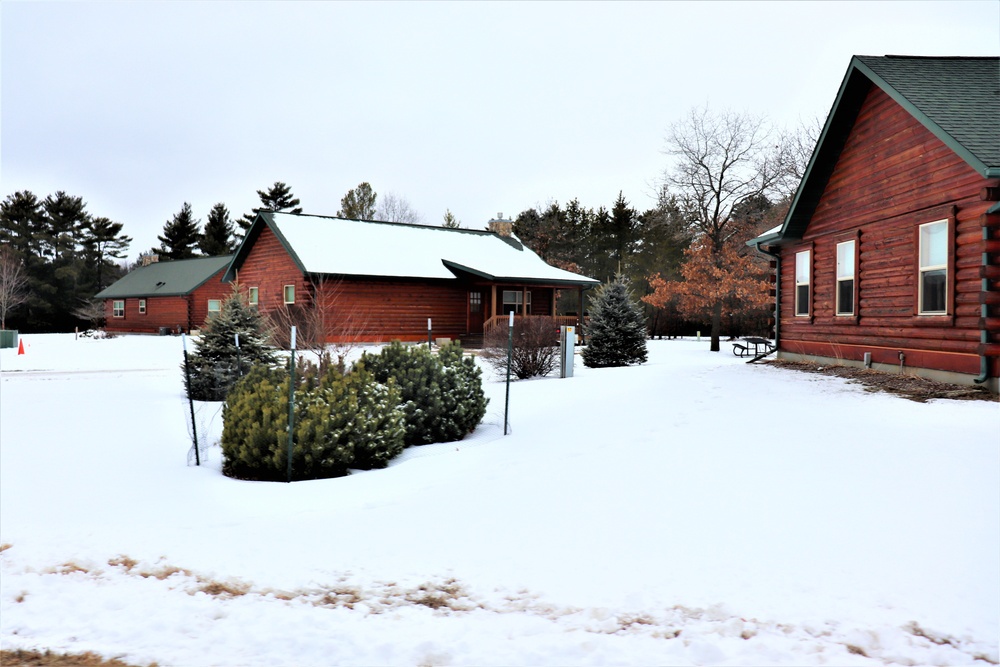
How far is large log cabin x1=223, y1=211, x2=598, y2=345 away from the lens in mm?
28844

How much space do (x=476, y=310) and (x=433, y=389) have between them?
22980mm

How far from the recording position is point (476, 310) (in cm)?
3256

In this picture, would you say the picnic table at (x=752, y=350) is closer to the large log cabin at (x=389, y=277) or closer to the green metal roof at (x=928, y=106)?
the green metal roof at (x=928, y=106)

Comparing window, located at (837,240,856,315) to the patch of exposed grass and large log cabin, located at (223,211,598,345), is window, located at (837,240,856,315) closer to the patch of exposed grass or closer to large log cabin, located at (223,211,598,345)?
large log cabin, located at (223,211,598,345)

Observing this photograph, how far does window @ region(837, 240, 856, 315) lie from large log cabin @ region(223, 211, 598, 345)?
12.6 meters

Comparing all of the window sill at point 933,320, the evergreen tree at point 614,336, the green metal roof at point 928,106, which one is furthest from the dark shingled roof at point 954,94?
the evergreen tree at point 614,336

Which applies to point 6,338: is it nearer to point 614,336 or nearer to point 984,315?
point 614,336

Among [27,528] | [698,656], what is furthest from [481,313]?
[698,656]

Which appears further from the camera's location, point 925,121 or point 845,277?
point 845,277

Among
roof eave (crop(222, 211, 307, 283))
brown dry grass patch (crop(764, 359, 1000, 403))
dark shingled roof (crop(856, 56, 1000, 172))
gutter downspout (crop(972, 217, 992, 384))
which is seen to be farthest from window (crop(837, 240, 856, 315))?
roof eave (crop(222, 211, 307, 283))

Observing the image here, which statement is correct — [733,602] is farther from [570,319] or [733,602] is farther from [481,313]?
[481,313]

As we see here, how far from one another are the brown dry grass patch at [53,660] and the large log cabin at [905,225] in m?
11.9

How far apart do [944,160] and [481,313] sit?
21.7m

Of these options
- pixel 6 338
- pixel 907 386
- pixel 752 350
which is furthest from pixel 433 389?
pixel 6 338
